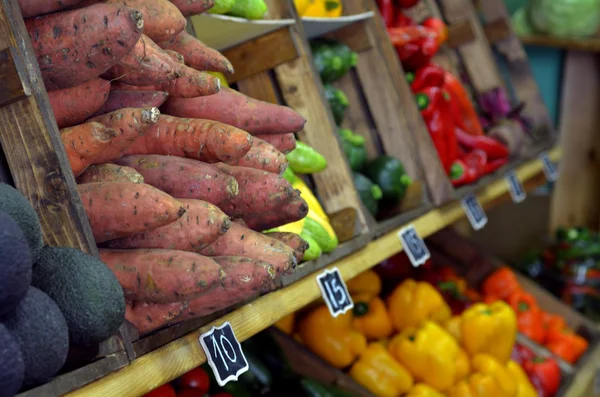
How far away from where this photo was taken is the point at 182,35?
50.6 inches

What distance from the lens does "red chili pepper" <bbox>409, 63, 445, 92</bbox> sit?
255cm

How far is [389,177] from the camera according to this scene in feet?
6.85

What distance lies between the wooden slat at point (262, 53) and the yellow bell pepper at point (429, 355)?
36.6 inches

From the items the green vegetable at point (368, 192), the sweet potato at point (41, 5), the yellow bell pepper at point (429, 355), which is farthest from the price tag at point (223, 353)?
the yellow bell pepper at point (429, 355)

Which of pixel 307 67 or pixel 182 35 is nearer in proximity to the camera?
pixel 182 35

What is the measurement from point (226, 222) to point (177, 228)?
2.5 inches

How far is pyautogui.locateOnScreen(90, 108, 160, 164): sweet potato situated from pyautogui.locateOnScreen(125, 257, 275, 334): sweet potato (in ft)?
0.64

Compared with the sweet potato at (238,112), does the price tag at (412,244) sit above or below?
below

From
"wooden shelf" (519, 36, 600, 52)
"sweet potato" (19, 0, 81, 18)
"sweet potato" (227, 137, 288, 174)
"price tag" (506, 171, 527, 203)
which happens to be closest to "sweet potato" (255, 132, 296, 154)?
"sweet potato" (227, 137, 288, 174)

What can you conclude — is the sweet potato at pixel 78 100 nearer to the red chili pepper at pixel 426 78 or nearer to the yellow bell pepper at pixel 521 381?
the red chili pepper at pixel 426 78

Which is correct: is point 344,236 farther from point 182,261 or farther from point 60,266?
point 60,266

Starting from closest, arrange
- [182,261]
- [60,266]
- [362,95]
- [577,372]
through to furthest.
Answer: [60,266], [182,261], [362,95], [577,372]

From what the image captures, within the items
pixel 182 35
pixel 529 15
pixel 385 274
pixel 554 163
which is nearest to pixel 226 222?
pixel 182 35

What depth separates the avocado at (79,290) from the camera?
0.85 m
